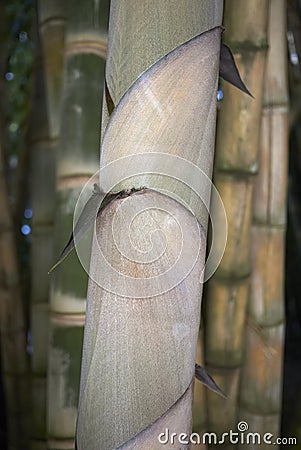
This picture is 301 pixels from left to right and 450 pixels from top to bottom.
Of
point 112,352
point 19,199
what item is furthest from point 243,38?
point 19,199

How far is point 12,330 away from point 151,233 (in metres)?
0.79

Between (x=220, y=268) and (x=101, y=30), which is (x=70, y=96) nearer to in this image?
(x=101, y=30)

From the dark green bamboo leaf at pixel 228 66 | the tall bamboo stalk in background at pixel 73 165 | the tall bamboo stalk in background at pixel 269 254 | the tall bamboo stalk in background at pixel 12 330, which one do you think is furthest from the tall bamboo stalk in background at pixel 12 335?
the dark green bamboo leaf at pixel 228 66

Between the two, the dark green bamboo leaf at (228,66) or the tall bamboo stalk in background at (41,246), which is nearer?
the dark green bamboo leaf at (228,66)

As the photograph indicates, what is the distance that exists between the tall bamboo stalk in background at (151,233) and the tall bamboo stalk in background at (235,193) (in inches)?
16.3

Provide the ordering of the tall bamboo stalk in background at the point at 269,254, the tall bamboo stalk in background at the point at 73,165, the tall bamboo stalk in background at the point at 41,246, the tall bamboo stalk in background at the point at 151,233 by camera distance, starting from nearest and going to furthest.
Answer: the tall bamboo stalk in background at the point at 151,233 < the tall bamboo stalk in background at the point at 73,165 < the tall bamboo stalk in background at the point at 269,254 < the tall bamboo stalk in background at the point at 41,246

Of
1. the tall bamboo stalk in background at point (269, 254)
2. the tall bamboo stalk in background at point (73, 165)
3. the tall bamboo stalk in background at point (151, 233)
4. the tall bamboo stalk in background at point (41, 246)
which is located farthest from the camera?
the tall bamboo stalk in background at point (41, 246)

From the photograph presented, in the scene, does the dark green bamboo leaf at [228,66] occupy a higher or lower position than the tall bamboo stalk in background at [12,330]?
higher

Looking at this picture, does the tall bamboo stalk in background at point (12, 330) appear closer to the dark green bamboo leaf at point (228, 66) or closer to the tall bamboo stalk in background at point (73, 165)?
the tall bamboo stalk in background at point (73, 165)

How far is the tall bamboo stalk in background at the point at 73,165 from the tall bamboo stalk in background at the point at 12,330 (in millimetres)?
325

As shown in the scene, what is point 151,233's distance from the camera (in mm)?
249

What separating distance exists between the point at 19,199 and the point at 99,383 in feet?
3.10

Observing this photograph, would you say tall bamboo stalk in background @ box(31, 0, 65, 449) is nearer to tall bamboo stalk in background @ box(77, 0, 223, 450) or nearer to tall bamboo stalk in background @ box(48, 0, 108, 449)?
tall bamboo stalk in background @ box(48, 0, 108, 449)

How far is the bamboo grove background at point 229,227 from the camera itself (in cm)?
62
